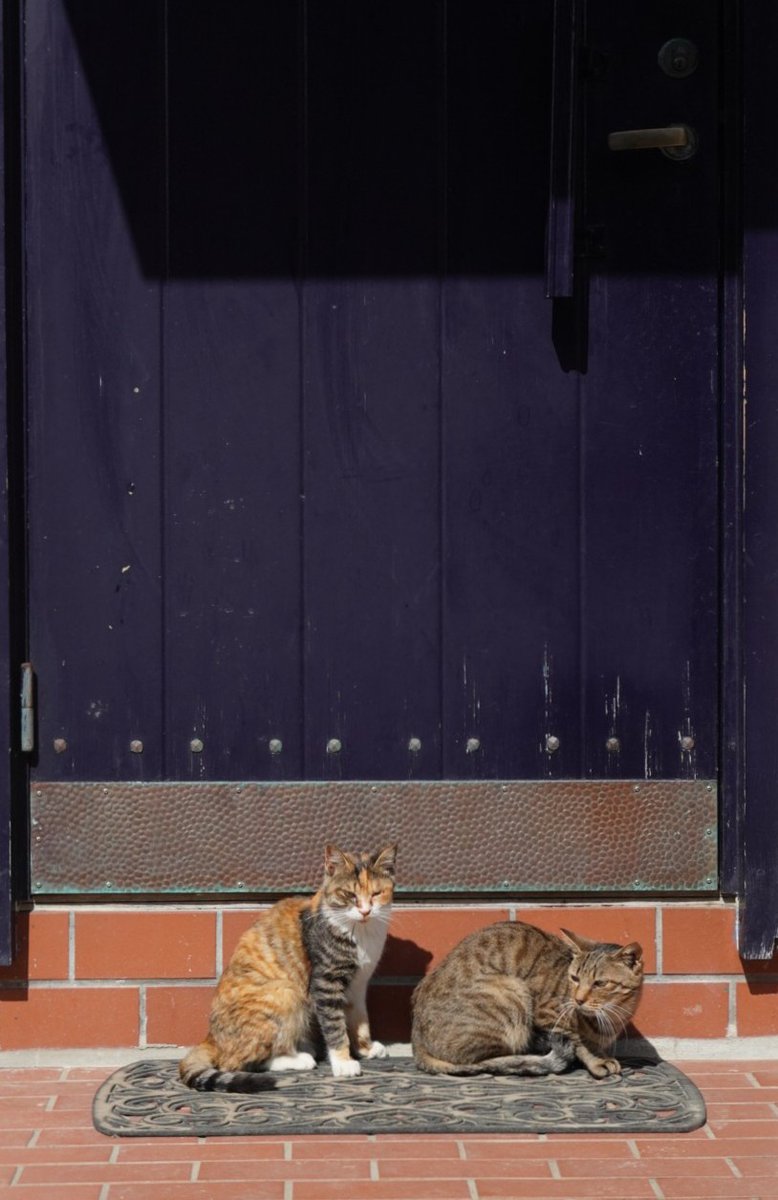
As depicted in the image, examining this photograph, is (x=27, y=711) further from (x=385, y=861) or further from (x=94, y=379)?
(x=385, y=861)

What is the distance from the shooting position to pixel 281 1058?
422cm

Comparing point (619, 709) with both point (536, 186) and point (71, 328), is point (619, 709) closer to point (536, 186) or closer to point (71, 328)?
point (536, 186)

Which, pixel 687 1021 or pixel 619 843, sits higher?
pixel 619 843

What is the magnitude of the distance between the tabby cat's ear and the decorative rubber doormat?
45cm

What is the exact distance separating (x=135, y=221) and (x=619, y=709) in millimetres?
1608

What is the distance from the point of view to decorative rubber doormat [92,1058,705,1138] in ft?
12.6

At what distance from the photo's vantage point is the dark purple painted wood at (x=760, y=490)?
14.1 feet

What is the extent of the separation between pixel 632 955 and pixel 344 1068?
2.26 feet

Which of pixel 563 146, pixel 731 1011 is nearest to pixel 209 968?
pixel 731 1011

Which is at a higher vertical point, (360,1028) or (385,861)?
(385,861)

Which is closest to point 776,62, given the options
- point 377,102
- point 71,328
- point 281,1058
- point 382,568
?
point 377,102

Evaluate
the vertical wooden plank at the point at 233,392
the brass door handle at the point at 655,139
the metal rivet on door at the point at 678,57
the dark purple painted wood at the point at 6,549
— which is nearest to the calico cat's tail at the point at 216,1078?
the dark purple painted wood at the point at 6,549

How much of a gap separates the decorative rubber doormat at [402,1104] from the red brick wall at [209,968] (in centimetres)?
15

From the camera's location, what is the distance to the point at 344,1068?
4.16m
